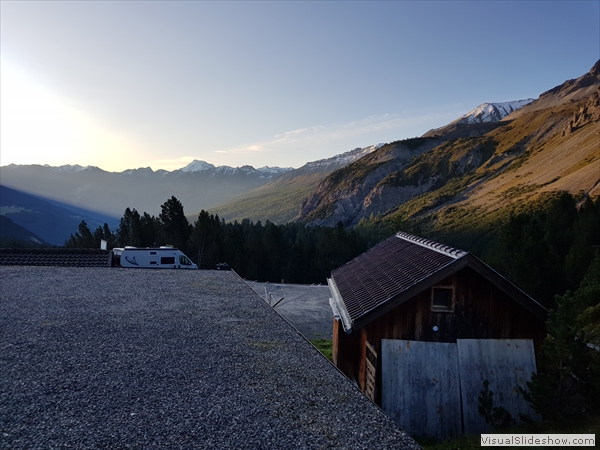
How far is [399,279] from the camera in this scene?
14.0 meters

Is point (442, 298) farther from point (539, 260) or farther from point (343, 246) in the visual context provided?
point (343, 246)

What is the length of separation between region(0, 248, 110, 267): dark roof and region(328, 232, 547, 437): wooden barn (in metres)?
22.0

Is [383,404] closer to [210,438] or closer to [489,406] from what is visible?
[489,406]

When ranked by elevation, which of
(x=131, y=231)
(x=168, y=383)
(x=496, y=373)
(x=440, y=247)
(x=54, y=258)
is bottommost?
(x=496, y=373)

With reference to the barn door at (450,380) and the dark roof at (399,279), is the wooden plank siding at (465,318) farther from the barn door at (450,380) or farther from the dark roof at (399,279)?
the dark roof at (399,279)

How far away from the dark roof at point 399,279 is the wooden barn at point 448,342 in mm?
43

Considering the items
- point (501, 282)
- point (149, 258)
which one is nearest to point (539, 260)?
point (501, 282)

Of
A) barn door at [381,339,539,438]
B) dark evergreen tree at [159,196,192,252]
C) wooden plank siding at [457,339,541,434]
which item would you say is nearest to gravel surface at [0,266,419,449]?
barn door at [381,339,539,438]

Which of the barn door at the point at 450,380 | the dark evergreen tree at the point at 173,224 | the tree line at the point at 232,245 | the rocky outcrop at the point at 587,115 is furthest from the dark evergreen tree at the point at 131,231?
the rocky outcrop at the point at 587,115

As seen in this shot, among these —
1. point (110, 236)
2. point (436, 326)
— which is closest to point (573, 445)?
point (436, 326)

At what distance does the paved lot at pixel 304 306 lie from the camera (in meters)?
25.9

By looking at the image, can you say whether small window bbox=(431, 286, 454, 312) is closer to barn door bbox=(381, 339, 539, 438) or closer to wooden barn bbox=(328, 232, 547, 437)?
wooden barn bbox=(328, 232, 547, 437)

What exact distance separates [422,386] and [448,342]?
5.44 feet

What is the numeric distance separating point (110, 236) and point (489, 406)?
6846cm
